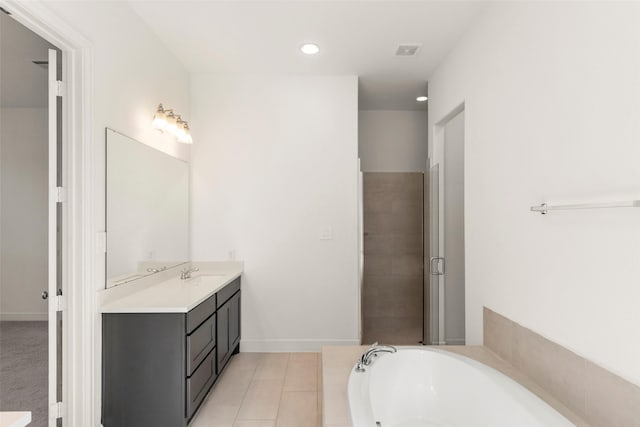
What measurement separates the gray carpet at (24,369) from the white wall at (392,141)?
393 cm

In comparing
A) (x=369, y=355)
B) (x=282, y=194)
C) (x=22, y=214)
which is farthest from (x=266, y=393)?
(x=22, y=214)

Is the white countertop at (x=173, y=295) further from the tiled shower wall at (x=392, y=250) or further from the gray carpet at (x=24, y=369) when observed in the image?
the tiled shower wall at (x=392, y=250)

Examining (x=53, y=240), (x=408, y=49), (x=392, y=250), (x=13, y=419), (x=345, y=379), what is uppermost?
(x=408, y=49)

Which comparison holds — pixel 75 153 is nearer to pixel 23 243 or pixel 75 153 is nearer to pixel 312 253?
pixel 312 253

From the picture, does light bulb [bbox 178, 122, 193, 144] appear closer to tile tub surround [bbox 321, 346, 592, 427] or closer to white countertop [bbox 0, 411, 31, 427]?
tile tub surround [bbox 321, 346, 592, 427]

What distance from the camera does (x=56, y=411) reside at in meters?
1.89

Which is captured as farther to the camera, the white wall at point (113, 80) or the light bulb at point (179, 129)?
the light bulb at point (179, 129)

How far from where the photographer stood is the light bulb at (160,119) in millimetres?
2816

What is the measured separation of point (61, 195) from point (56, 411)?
1.18 m

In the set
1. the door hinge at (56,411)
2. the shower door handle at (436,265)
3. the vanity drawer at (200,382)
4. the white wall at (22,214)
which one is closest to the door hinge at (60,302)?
the door hinge at (56,411)

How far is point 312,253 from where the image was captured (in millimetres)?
3613

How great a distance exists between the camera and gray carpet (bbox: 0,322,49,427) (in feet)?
7.83

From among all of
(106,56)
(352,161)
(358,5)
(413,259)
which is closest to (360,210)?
(352,161)

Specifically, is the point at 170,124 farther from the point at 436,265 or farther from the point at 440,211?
the point at 436,265
